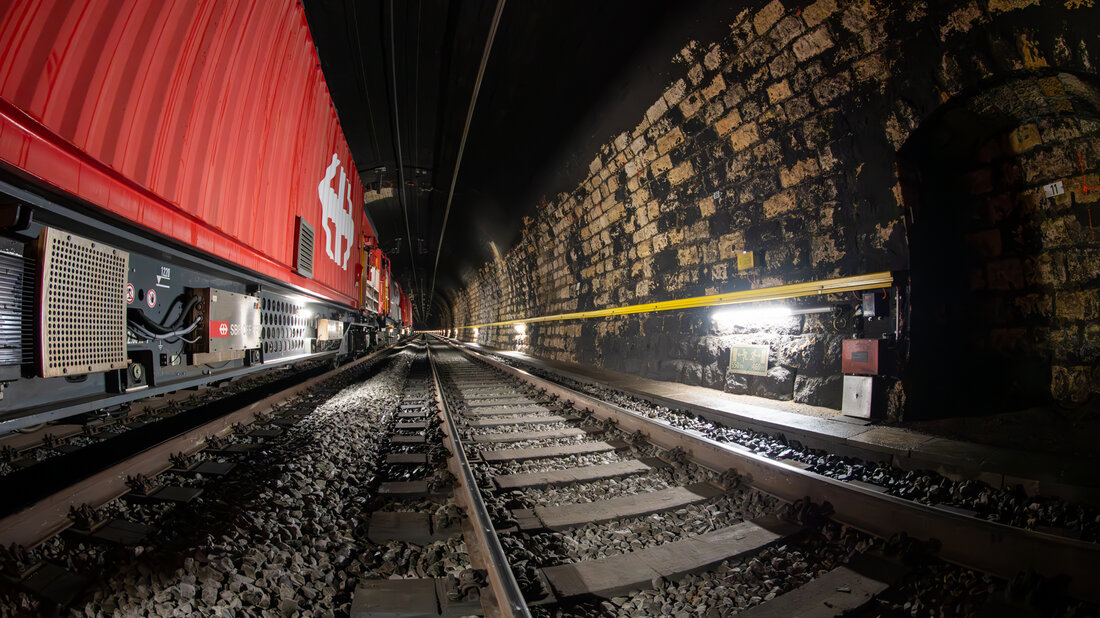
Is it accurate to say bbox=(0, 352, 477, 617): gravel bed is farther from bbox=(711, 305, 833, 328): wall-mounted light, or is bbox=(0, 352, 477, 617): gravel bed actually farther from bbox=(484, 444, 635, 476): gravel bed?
bbox=(711, 305, 833, 328): wall-mounted light

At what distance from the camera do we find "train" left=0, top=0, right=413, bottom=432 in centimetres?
180

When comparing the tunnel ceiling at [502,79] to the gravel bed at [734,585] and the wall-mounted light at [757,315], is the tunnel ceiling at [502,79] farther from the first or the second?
the gravel bed at [734,585]

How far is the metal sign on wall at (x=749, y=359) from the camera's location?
4.84m

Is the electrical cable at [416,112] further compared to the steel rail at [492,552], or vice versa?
the electrical cable at [416,112]

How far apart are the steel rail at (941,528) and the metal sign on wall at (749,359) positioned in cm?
261

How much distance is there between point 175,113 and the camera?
8.84 feet

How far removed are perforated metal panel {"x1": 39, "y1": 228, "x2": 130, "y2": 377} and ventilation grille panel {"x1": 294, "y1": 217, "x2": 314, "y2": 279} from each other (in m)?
2.64

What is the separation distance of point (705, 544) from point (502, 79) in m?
7.67

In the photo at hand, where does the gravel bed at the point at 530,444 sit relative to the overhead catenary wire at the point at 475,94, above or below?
below

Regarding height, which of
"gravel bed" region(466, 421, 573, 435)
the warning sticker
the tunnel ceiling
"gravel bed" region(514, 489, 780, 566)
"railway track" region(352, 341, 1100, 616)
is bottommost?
"gravel bed" region(466, 421, 573, 435)

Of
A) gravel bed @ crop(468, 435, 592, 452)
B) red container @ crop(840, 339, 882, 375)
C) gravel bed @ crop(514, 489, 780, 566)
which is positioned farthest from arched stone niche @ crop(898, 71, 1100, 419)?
gravel bed @ crop(468, 435, 592, 452)

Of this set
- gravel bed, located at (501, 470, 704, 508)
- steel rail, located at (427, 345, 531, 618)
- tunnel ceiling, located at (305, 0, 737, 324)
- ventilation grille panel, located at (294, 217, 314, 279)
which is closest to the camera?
steel rail, located at (427, 345, 531, 618)

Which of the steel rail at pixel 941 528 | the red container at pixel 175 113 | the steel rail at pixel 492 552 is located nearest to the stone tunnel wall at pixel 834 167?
the steel rail at pixel 941 528

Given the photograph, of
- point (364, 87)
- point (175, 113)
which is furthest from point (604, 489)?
point (364, 87)
